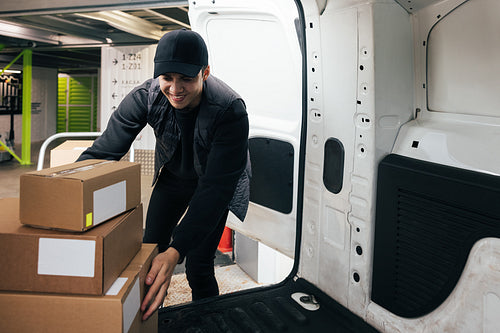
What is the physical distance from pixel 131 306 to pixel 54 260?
0.80ft

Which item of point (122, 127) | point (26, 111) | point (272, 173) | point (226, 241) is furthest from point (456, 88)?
point (26, 111)

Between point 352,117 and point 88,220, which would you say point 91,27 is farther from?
point 88,220

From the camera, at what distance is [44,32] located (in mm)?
8031

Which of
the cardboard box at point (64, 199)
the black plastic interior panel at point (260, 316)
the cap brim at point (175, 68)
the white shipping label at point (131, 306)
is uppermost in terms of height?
the cap brim at point (175, 68)

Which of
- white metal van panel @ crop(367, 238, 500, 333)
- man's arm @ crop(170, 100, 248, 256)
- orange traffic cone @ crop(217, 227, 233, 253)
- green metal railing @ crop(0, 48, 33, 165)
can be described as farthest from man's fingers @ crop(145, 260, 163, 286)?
green metal railing @ crop(0, 48, 33, 165)

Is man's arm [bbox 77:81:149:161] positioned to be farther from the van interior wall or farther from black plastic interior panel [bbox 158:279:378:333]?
the van interior wall

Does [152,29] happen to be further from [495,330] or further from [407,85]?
[495,330]

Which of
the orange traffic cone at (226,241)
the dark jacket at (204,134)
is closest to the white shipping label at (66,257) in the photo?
the dark jacket at (204,134)

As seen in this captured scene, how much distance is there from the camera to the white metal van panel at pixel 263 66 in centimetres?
205

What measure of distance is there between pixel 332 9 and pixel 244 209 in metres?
1.03

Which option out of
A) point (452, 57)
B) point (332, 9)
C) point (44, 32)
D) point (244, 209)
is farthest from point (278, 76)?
point (44, 32)

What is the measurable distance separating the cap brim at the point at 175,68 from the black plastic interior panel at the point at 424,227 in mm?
810

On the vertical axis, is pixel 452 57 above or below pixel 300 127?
above

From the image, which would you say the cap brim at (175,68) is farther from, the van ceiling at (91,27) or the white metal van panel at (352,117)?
the van ceiling at (91,27)
